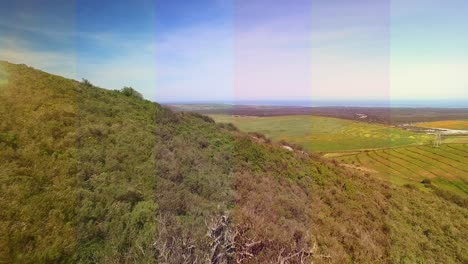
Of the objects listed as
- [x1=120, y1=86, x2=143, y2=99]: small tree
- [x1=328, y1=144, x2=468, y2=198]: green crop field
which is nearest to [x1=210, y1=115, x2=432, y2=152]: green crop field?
[x1=328, y1=144, x2=468, y2=198]: green crop field

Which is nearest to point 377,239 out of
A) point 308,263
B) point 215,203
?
point 308,263

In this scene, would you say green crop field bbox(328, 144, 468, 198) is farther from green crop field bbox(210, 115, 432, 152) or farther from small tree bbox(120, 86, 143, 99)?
small tree bbox(120, 86, 143, 99)

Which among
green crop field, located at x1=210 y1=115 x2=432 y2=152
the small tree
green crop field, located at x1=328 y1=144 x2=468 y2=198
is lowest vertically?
green crop field, located at x1=328 y1=144 x2=468 y2=198

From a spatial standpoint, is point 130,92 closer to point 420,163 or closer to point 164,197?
point 164,197

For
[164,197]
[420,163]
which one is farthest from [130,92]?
[420,163]

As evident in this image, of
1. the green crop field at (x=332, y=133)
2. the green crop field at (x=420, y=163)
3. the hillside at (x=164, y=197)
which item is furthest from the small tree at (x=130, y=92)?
the green crop field at (x=332, y=133)

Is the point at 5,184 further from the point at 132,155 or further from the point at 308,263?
the point at 308,263
